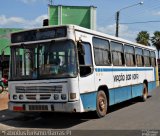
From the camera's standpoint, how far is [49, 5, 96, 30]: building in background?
111 feet

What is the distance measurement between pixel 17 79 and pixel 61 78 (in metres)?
1.56

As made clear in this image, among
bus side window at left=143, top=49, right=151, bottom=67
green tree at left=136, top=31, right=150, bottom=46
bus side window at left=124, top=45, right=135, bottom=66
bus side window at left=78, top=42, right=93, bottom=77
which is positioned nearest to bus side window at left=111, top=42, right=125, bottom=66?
bus side window at left=124, top=45, right=135, bottom=66

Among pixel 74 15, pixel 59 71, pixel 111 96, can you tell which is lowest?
pixel 111 96

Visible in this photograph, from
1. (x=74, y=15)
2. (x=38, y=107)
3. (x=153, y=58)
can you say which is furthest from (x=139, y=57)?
(x=74, y=15)

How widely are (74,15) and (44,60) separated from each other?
76.6 feet

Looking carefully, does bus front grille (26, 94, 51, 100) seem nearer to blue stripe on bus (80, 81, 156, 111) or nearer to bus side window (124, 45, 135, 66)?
blue stripe on bus (80, 81, 156, 111)

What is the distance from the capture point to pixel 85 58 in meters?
11.9

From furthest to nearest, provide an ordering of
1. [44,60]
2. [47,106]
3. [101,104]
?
1. [101,104]
2. [44,60]
3. [47,106]

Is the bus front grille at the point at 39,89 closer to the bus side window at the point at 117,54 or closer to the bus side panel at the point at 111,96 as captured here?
the bus side panel at the point at 111,96

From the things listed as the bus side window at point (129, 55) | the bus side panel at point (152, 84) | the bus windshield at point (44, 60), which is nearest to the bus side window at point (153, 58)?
the bus side panel at point (152, 84)

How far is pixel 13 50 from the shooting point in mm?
12367

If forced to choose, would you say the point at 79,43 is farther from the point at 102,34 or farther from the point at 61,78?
the point at 102,34

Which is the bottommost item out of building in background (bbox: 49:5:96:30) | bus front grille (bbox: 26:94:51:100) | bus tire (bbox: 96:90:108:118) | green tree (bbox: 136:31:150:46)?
bus tire (bbox: 96:90:108:118)

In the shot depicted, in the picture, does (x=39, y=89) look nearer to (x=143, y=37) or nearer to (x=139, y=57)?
(x=139, y=57)
